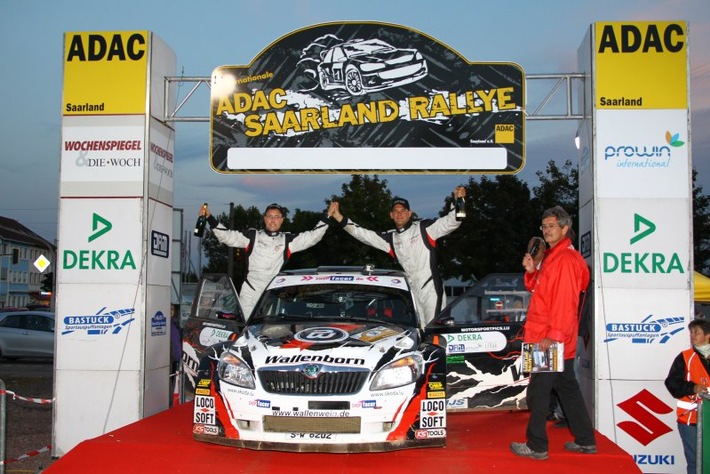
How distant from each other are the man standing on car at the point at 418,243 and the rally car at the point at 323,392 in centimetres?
249

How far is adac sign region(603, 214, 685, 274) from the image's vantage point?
7.55 meters

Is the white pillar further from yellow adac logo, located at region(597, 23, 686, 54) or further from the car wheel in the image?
yellow adac logo, located at region(597, 23, 686, 54)

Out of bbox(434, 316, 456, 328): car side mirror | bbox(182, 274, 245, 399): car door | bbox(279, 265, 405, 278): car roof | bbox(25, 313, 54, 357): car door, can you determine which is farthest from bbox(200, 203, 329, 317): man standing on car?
bbox(25, 313, 54, 357): car door

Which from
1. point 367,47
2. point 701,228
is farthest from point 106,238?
point 701,228

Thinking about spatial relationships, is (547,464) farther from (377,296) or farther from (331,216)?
(331,216)

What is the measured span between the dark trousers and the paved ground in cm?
456

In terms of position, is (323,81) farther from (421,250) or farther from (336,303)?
(336,303)

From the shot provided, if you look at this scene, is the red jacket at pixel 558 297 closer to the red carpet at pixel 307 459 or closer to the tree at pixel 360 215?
the red carpet at pixel 307 459

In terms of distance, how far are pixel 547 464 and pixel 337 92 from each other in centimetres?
482

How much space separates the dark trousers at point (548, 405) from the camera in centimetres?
521

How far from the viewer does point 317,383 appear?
5141 mm

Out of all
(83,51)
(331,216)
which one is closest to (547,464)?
(331,216)

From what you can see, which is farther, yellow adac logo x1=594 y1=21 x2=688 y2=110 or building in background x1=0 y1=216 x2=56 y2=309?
building in background x1=0 y1=216 x2=56 y2=309

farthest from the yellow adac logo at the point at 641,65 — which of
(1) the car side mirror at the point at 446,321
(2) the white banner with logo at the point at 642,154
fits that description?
(1) the car side mirror at the point at 446,321
